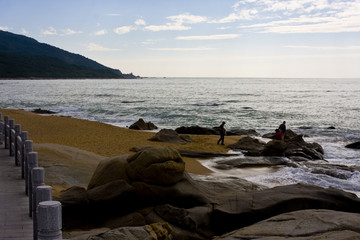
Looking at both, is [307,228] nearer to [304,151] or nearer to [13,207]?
[13,207]

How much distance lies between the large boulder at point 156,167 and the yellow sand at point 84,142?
12.9 ft

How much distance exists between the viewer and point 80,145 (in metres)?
20.4

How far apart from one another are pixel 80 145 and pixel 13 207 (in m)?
13.0

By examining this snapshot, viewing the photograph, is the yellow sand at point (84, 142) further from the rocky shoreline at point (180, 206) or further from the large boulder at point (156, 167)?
the large boulder at point (156, 167)

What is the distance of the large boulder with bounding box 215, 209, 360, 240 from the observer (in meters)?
5.90

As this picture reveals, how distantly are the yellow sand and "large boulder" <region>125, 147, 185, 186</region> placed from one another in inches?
155

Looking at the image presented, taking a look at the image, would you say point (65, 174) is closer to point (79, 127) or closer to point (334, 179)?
point (334, 179)

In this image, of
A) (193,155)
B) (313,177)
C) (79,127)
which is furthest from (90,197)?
(79,127)

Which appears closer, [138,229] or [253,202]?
[138,229]

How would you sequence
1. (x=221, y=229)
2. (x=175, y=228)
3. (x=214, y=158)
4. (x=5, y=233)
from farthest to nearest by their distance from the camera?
(x=214, y=158)
(x=221, y=229)
(x=175, y=228)
(x=5, y=233)

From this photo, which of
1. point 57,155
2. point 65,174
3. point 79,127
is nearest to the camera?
point 65,174

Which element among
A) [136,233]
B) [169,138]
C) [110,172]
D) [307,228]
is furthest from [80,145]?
[307,228]

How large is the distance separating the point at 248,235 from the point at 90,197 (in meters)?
3.83

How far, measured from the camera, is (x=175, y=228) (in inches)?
311
